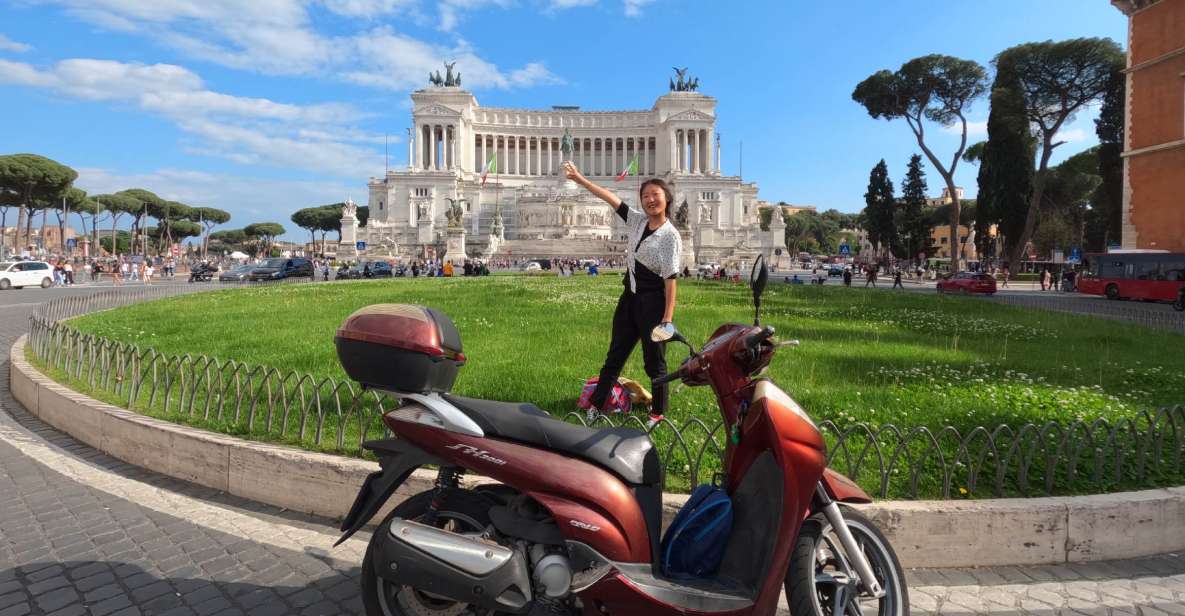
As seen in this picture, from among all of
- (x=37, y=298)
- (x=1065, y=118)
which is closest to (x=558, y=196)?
(x=1065, y=118)

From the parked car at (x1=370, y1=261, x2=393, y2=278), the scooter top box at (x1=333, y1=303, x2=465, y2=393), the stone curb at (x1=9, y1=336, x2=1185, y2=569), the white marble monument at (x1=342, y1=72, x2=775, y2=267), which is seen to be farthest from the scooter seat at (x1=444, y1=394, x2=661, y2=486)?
the white marble monument at (x1=342, y1=72, x2=775, y2=267)

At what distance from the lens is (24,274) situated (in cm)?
2964

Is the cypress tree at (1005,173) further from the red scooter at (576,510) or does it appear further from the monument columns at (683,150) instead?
the monument columns at (683,150)

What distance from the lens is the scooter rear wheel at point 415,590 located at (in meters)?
2.69

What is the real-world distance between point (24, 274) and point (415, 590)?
36170mm

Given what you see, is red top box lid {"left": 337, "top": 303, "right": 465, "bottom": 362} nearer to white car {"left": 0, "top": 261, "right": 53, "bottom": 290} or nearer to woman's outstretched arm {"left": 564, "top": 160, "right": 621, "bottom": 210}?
woman's outstretched arm {"left": 564, "top": 160, "right": 621, "bottom": 210}

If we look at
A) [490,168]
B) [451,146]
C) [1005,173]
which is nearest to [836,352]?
[1005,173]

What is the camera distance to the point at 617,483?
106 inches

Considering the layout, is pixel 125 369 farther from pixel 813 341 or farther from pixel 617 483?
A: pixel 813 341

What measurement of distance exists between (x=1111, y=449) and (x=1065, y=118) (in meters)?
42.7

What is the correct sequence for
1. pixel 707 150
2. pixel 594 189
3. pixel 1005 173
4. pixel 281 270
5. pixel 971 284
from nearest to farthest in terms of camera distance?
pixel 594 189 < pixel 971 284 < pixel 281 270 < pixel 1005 173 < pixel 707 150

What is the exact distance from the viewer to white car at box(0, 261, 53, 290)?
28.8 metres

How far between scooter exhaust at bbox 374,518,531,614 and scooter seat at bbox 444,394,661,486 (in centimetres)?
42

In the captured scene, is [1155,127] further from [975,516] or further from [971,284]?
[975,516]
